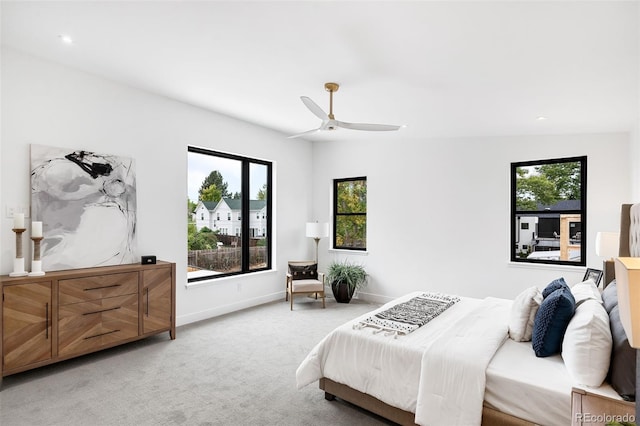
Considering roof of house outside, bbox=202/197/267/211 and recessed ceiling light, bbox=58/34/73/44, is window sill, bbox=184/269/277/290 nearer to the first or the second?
roof of house outside, bbox=202/197/267/211

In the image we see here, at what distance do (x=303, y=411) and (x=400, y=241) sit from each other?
3633 mm

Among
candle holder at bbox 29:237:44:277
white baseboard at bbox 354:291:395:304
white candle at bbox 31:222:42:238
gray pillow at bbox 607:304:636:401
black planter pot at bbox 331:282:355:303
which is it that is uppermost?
white candle at bbox 31:222:42:238

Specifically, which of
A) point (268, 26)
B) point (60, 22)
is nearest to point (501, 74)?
point (268, 26)

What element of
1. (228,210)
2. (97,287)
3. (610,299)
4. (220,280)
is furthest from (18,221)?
(610,299)

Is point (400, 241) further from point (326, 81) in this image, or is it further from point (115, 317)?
point (115, 317)

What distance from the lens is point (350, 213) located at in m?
6.31

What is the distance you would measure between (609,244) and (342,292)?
353cm

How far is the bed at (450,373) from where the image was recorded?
186cm

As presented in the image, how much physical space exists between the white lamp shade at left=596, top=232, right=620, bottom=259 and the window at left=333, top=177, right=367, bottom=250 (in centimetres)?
331

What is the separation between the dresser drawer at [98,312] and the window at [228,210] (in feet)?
3.78

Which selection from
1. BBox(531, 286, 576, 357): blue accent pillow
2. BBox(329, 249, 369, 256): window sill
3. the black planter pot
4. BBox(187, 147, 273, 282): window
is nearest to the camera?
BBox(531, 286, 576, 357): blue accent pillow

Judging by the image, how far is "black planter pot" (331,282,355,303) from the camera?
5648mm

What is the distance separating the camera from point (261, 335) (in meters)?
4.04

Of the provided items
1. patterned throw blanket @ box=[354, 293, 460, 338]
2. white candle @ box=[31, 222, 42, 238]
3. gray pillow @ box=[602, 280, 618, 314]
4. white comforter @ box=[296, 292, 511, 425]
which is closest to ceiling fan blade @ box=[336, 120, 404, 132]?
patterned throw blanket @ box=[354, 293, 460, 338]
